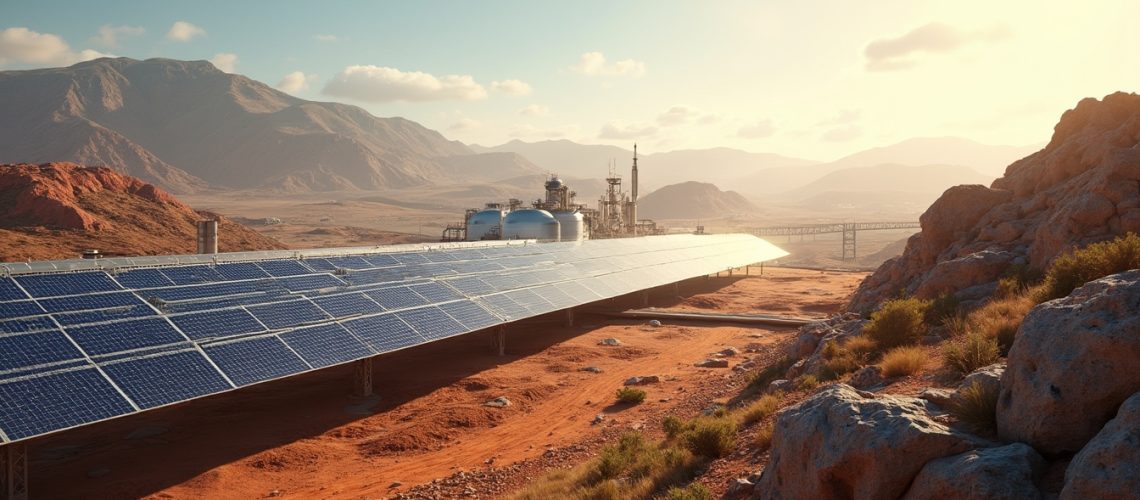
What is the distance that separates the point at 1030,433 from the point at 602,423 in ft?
44.0

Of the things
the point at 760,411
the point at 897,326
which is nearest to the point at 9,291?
the point at 760,411

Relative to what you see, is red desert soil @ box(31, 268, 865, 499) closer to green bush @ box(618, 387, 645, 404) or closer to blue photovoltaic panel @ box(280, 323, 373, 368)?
green bush @ box(618, 387, 645, 404)

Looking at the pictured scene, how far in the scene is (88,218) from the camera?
62812 millimetres

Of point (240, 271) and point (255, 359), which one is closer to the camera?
point (255, 359)

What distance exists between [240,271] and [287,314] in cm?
342

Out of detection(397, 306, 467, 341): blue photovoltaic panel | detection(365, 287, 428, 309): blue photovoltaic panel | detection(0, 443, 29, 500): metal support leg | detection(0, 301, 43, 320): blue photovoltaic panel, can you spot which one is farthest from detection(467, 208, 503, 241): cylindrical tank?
detection(0, 443, 29, 500): metal support leg

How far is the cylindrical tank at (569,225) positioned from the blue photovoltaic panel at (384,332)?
33312 millimetres

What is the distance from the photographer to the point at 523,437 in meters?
19.0

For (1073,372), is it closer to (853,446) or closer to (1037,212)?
(853,446)

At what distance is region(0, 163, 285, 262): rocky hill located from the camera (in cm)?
5700

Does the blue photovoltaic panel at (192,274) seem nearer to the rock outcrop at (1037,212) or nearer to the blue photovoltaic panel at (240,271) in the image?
the blue photovoltaic panel at (240,271)

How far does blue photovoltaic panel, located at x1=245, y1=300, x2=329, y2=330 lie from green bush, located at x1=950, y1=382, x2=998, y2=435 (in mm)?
17596

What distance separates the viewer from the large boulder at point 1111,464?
5.98m

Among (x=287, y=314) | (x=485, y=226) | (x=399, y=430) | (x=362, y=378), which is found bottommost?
(x=399, y=430)
